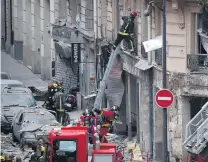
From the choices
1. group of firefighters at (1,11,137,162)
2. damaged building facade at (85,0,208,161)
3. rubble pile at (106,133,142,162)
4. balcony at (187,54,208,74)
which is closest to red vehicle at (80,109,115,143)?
group of firefighters at (1,11,137,162)

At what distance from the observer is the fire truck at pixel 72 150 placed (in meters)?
26.4

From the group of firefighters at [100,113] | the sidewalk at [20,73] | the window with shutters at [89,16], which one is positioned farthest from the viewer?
the sidewalk at [20,73]

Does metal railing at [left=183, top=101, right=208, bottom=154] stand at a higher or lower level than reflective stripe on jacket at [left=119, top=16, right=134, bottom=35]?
lower

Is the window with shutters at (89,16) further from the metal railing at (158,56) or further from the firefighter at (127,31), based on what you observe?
the metal railing at (158,56)

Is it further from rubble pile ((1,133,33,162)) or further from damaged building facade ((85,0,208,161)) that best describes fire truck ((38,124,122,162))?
damaged building facade ((85,0,208,161))

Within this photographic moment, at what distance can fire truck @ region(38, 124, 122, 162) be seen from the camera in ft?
86.5

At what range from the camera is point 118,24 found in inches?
1617

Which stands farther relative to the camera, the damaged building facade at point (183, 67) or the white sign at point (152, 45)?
the white sign at point (152, 45)

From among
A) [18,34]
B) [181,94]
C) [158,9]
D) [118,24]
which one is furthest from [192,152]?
[18,34]

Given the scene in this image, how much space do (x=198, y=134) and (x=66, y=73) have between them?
75.2 feet

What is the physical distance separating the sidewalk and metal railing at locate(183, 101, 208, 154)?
76.6 ft

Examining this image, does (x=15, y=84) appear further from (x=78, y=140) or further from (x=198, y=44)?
(x=78, y=140)

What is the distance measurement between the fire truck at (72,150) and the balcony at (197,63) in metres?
6.25

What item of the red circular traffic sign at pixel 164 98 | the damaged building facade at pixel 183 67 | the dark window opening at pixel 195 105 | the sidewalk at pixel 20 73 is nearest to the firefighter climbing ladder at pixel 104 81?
the damaged building facade at pixel 183 67
